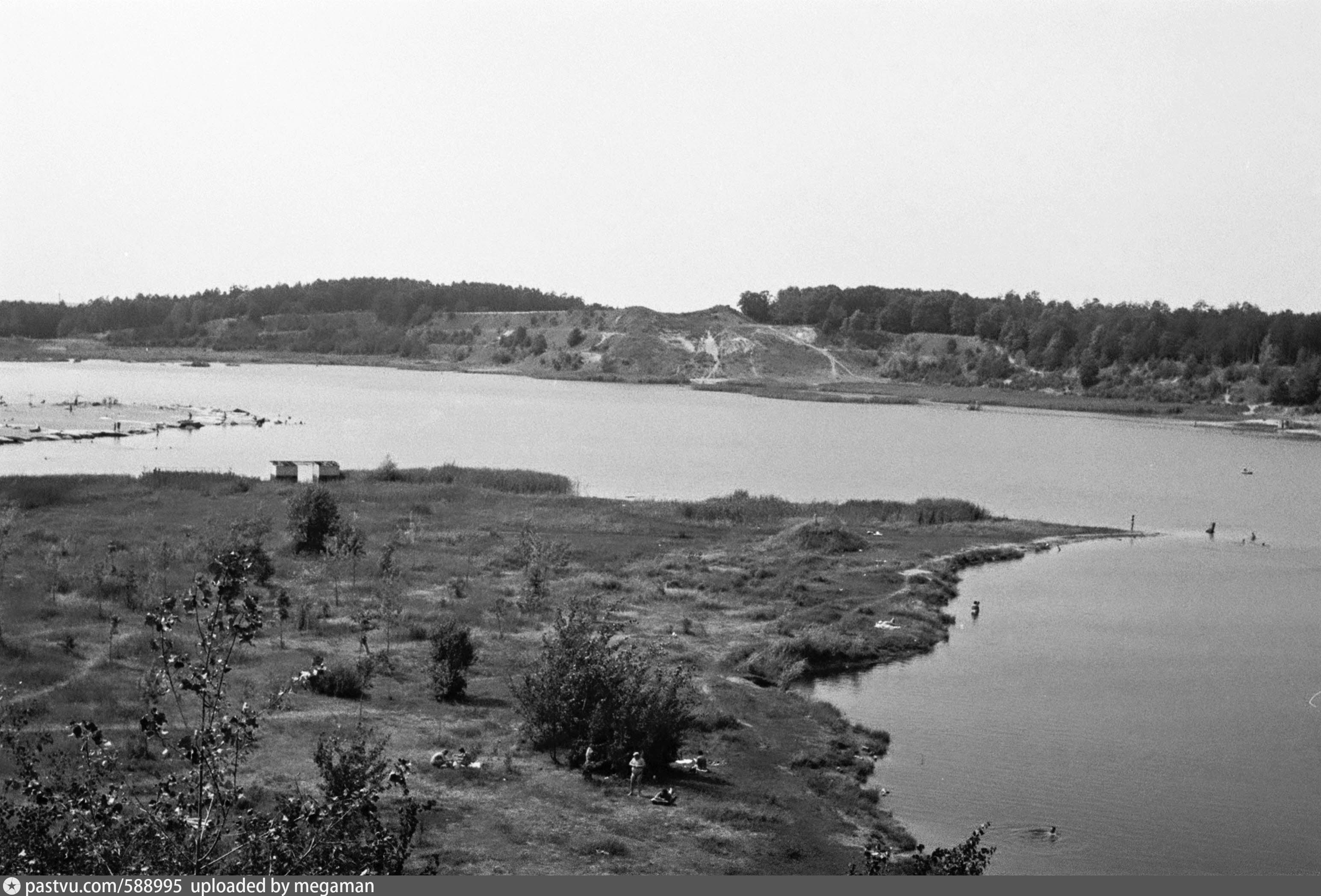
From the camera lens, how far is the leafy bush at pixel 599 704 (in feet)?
62.7

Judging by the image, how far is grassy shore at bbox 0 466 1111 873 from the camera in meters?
17.0

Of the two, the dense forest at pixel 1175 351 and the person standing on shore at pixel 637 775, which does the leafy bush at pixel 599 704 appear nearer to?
the person standing on shore at pixel 637 775

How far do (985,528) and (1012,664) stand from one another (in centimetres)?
2285

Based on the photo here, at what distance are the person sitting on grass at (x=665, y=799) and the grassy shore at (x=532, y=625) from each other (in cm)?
14

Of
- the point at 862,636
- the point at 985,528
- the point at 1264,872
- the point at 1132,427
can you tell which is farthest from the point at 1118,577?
the point at 1132,427

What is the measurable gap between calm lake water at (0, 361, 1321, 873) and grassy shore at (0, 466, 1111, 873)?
5.66ft

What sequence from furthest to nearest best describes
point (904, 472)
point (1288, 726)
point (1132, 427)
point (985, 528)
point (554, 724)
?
point (1132, 427) → point (904, 472) → point (985, 528) → point (1288, 726) → point (554, 724)

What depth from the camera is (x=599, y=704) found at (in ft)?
63.6

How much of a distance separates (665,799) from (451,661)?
5.76 metres

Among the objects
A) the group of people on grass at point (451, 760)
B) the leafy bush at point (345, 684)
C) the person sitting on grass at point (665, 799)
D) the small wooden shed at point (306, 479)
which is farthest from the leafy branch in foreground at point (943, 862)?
the small wooden shed at point (306, 479)

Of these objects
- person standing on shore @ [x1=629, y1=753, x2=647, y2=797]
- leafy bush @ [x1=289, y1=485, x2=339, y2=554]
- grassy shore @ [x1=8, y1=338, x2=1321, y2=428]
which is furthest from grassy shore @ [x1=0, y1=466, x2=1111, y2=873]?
grassy shore @ [x1=8, y1=338, x2=1321, y2=428]

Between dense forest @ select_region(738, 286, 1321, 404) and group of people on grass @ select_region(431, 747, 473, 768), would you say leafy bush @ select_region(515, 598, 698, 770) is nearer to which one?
group of people on grass @ select_region(431, 747, 473, 768)

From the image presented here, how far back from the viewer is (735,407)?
137m

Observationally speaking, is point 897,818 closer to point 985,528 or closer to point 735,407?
point 985,528
